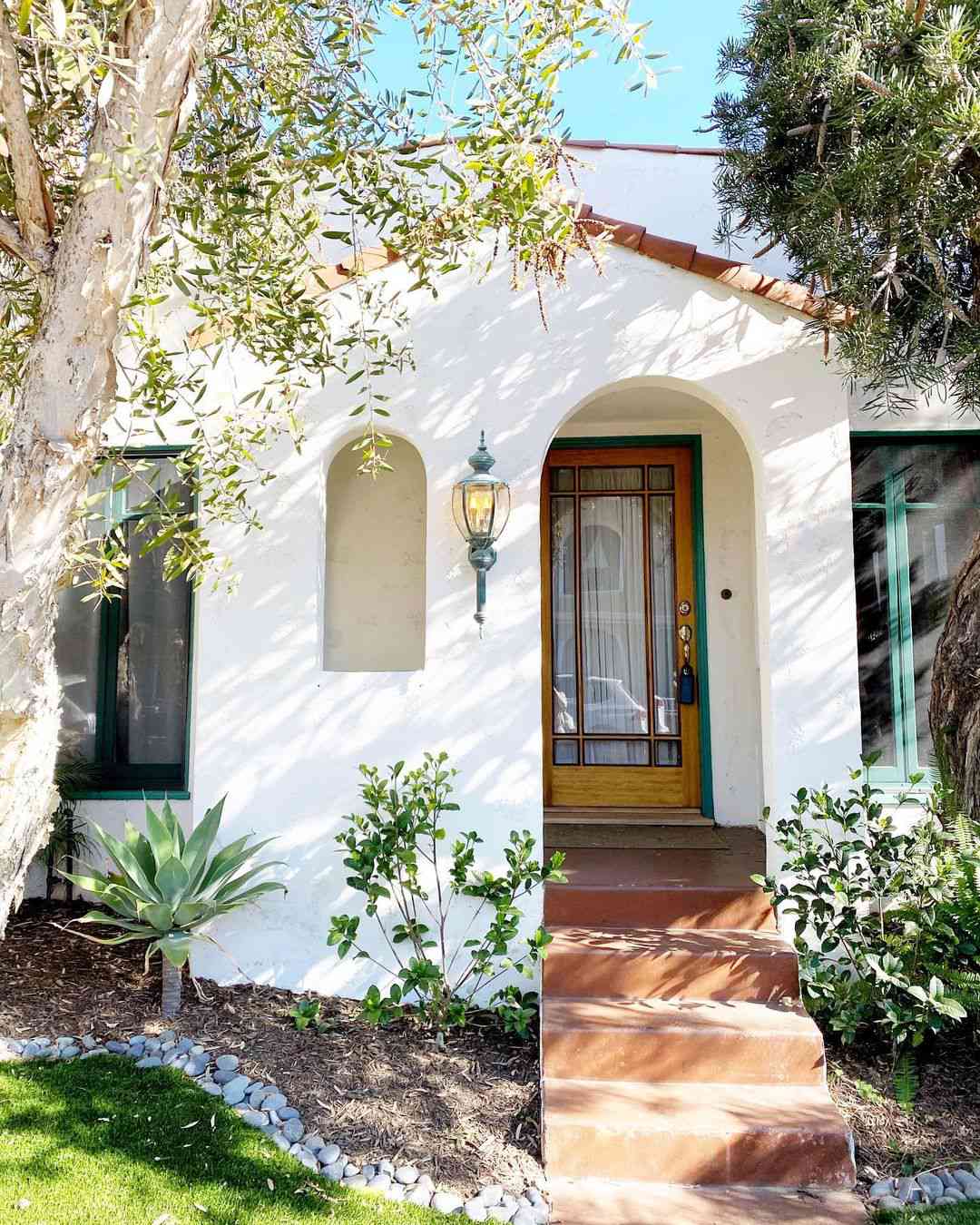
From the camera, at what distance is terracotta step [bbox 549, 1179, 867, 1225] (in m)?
3.43

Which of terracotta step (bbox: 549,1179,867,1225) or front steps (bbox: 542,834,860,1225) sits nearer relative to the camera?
terracotta step (bbox: 549,1179,867,1225)

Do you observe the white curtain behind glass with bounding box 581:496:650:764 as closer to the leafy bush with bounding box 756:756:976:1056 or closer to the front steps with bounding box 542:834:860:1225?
the front steps with bounding box 542:834:860:1225

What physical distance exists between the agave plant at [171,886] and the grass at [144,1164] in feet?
2.04

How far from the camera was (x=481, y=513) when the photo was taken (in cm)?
499

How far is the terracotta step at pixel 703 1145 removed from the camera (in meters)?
3.66

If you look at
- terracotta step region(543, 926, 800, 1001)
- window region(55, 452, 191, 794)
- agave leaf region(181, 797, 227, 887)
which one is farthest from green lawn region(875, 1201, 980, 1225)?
window region(55, 452, 191, 794)

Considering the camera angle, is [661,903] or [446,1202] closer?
[446,1202]

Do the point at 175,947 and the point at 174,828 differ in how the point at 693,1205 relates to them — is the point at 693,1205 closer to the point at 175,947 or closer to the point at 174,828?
the point at 175,947

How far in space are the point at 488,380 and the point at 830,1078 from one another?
3.97 metres

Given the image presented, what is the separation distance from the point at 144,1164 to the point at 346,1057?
106cm

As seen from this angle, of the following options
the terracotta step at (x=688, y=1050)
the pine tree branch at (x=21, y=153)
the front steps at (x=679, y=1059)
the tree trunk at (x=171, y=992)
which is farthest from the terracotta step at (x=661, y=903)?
the pine tree branch at (x=21, y=153)

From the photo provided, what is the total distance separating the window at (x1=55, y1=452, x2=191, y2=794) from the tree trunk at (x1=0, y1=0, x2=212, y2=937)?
11.5 ft

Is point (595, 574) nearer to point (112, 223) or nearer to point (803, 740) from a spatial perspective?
point (803, 740)

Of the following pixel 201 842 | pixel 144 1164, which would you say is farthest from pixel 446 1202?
pixel 201 842
